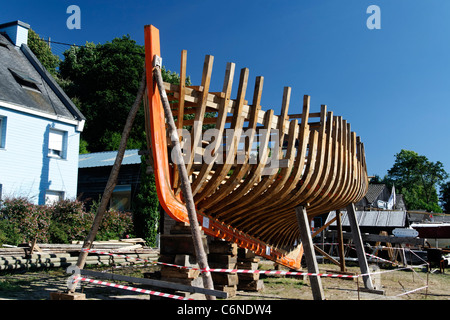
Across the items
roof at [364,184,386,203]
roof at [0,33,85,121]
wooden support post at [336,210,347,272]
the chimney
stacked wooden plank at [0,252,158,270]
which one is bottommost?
stacked wooden plank at [0,252,158,270]

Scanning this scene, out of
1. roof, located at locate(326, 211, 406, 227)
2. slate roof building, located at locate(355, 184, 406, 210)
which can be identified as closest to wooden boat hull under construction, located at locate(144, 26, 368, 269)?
roof, located at locate(326, 211, 406, 227)

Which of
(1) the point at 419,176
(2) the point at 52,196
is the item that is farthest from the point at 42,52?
(1) the point at 419,176

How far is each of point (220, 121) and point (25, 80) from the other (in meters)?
13.0

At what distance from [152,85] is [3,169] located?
35.9 ft

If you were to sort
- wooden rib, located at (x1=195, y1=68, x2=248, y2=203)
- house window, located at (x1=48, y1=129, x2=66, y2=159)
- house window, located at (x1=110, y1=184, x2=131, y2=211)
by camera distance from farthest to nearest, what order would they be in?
house window, located at (x1=110, y1=184, x2=131, y2=211), house window, located at (x1=48, y1=129, x2=66, y2=159), wooden rib, located at (x1=195, y1=68, x2=248, y2=203)

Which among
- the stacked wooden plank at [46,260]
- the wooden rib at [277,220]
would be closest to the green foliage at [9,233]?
the stacked wooden plank at [46,260]

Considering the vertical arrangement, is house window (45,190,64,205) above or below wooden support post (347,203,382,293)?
above

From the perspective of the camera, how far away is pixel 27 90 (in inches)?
609

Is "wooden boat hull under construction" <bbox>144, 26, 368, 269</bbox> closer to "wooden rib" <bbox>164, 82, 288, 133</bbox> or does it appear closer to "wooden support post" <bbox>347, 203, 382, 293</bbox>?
"wooden rib" <bbox>164, 82, 288, 133</bbox>

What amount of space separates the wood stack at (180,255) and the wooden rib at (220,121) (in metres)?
1.03

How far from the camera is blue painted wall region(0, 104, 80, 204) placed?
13836 millimetres

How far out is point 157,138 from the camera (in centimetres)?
490

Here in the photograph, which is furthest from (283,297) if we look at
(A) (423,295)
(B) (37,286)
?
Answer: (B) (37,286)

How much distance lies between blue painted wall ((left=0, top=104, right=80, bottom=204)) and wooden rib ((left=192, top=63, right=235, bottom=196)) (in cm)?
987
